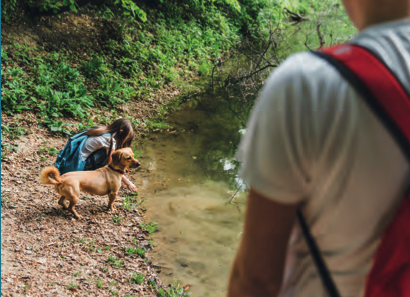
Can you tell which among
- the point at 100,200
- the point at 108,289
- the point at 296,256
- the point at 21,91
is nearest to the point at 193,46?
the point at 21,91

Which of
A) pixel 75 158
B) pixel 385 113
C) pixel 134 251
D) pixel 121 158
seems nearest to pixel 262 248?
pixel 385 113

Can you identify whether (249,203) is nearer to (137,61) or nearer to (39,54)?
(39,54)

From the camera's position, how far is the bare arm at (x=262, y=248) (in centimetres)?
73

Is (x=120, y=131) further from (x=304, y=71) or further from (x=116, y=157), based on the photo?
(x=304, y=71)

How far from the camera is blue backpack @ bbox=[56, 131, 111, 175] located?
5.08 m

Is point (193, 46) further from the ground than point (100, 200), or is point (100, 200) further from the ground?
point (193, 46)

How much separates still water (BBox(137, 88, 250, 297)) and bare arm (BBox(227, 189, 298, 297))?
3600mm

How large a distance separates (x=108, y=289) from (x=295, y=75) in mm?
3834

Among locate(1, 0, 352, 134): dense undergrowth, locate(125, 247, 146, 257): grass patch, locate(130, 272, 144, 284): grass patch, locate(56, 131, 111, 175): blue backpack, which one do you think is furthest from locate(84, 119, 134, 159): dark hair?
locate(130, 272, 144, 284): grass patch

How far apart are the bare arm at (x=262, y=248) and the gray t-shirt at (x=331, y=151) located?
0.04 m

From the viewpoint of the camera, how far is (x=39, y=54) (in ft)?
26.2

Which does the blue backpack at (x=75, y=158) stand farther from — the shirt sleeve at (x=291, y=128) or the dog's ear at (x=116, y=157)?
the shirt sleeve at (x=291, y=128)

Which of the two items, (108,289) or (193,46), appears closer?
(108,289)

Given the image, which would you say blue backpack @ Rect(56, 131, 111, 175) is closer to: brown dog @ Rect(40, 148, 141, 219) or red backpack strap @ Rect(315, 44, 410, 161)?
brown dog @ Rect(40, 148, 141, 219)
